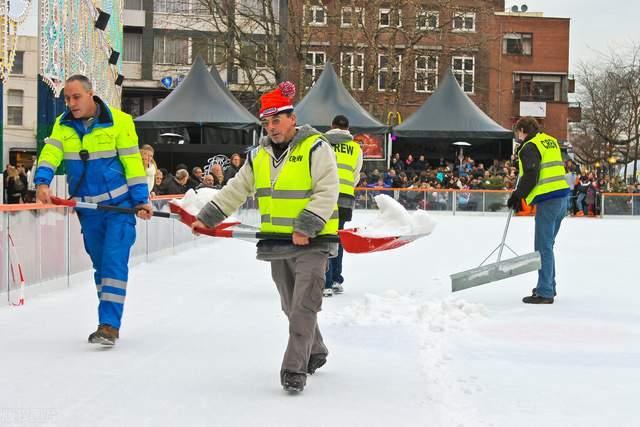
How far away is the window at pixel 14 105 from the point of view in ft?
53.5

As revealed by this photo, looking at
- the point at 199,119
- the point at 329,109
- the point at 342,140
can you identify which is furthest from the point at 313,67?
the point at 342,140

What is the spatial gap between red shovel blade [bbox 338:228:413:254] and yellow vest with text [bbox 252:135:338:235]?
0.45 m

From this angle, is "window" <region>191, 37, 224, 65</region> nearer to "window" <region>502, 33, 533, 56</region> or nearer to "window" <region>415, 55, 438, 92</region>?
"window" <region>415, 55, 438, 92</region>

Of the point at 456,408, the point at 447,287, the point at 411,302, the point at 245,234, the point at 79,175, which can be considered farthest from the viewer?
the point at 447,287

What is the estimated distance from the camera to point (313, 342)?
17.5ft

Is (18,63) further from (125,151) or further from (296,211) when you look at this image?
(296,211)

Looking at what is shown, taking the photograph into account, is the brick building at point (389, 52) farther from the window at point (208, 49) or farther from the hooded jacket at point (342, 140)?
the hooded jacket at point (342, 140)

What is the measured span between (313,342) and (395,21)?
33.8 meters

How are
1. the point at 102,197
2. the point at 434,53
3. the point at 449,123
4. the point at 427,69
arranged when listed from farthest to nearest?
the point at 427,69 → the point at 434,53 → the point at 449,123 → the point at 102,197

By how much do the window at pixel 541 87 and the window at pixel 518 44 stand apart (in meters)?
1.33

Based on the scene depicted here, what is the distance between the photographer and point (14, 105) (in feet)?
56.3

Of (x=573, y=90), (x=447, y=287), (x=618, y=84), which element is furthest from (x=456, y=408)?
(x=573, y=90)

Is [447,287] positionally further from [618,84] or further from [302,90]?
[618,84]

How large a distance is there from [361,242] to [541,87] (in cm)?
5189
